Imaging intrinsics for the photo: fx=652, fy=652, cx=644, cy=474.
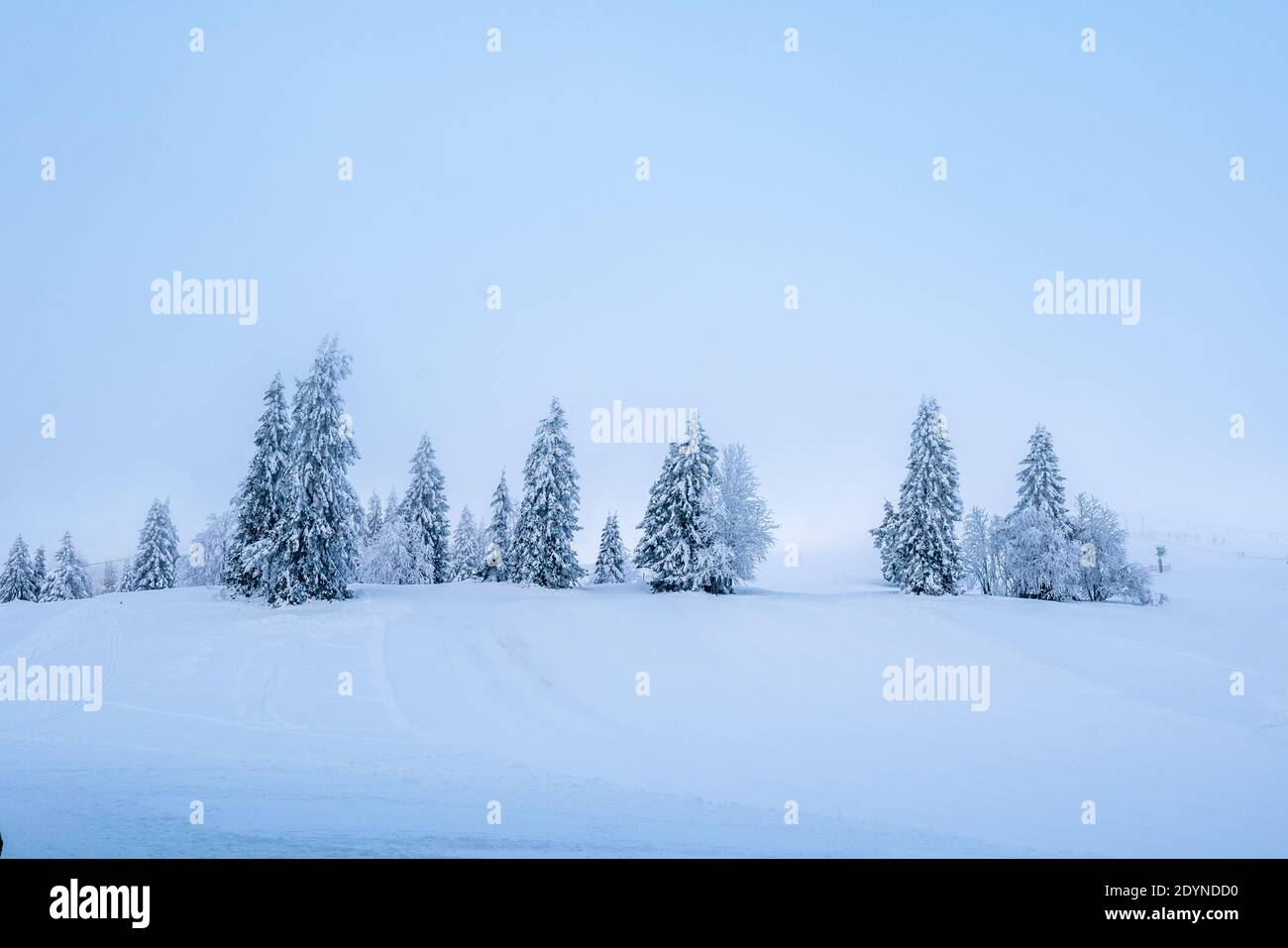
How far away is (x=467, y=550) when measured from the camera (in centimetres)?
6588

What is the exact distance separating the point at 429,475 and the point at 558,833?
49.3 metres

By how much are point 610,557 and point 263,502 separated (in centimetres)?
2854

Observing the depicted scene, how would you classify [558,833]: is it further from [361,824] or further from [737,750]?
[737,750]

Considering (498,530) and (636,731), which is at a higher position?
(498,530)

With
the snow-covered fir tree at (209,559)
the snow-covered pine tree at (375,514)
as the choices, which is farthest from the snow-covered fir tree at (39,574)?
the snow-covered pine tree at (375,514)

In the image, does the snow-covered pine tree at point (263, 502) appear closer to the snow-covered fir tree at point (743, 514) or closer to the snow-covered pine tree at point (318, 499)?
the snow-covered pine tree at point (318, 499)

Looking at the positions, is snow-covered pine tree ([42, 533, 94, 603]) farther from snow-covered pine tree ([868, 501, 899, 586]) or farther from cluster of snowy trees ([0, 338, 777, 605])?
snow-covered pine tree ([868, 501, 899, 586])

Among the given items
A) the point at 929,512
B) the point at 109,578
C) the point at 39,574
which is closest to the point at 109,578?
the point at 109,578

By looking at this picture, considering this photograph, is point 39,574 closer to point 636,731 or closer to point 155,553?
point 155,553

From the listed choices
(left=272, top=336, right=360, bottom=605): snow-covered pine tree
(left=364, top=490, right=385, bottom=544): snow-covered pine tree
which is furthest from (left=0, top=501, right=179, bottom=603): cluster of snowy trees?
(left=272, top=336, right=360, bottom=605): snow-covered pine tree

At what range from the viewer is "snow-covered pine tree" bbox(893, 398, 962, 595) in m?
41.6
